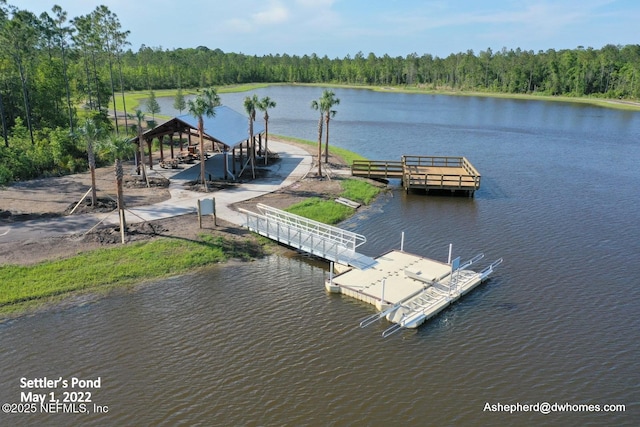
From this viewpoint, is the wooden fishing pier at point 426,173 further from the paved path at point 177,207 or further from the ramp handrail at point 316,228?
the ramp handrail at point 316,228

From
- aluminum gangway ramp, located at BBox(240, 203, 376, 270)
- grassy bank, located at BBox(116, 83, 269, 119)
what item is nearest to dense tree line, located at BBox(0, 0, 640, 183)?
grassy bank, located at BBox(116, 83, 269, 119)

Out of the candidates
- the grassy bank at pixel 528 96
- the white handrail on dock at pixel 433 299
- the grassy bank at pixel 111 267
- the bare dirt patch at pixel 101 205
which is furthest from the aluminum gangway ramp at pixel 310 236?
the grassy bank at pixel 528 96

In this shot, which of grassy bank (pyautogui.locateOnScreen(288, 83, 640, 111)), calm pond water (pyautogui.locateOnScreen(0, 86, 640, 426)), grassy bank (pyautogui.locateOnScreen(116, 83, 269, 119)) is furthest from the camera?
grassy bank (pyautogui.locateOnScreen(288, 83, 640, 111))

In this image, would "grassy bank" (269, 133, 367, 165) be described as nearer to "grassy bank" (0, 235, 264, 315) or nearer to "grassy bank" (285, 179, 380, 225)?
"grassy bank" (285, 179, 380, 225)

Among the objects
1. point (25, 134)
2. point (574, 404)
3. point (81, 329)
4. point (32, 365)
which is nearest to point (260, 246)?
point (81, 329)

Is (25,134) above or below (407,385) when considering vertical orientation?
above

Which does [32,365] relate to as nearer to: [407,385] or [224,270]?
[224,270]

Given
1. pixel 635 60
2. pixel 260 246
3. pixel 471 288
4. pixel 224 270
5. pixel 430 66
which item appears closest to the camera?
pixel 471 288
